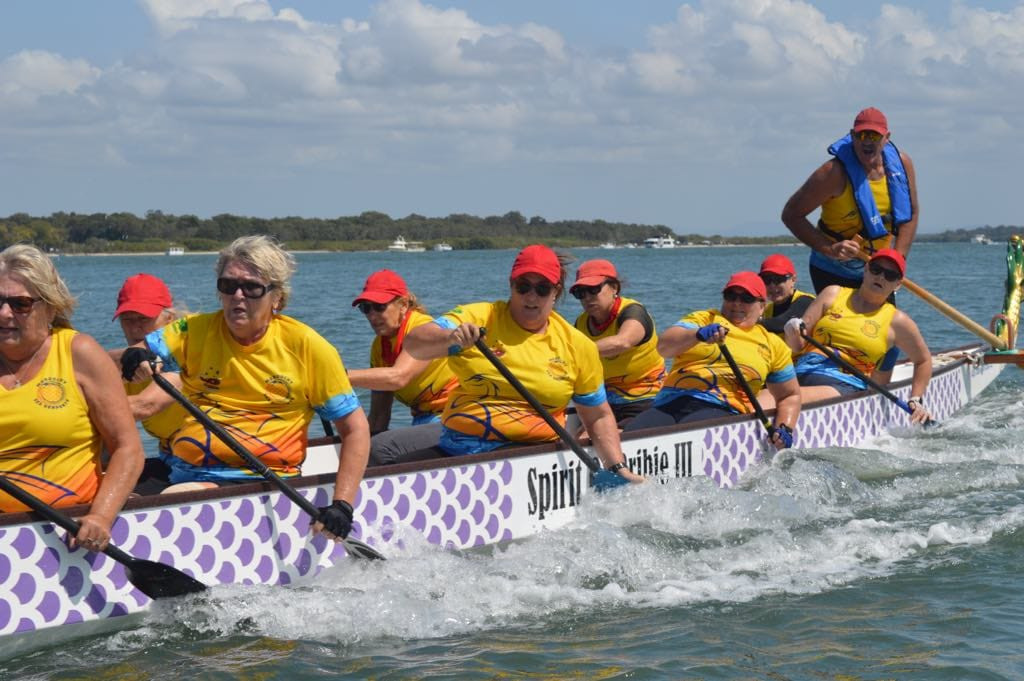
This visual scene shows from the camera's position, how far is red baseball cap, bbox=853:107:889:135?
410 inches

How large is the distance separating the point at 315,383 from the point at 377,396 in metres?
2.47

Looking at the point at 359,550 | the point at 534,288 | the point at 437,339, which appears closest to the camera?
the point at 359,550

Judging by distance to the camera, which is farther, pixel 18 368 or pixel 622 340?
pixel 622 340

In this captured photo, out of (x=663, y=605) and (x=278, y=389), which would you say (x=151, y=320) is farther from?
(x=663, y=605)

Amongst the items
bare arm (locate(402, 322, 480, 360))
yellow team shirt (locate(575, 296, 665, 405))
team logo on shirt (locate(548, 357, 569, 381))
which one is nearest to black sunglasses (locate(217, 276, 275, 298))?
bare arm (locate(402, 322, 480, 360))

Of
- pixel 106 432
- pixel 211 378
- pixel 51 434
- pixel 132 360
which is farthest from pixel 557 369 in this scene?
pixel 51 434

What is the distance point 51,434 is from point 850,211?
7.33m

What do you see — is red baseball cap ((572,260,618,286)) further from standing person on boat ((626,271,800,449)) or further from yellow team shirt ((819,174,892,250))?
yellow team shirt ((819,174,892,250))

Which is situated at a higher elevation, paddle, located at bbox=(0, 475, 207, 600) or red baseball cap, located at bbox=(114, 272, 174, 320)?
red baseball cap, located at bbox=(114, 272, 174, 320)

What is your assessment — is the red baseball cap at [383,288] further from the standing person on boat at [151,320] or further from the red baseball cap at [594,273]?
the red baseball cap at [594,273]

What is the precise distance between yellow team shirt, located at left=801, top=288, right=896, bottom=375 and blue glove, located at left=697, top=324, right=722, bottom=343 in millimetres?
2210

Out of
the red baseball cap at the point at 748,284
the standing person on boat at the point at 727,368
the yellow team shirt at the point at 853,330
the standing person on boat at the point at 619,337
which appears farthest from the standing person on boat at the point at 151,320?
the yellow team shirt at the point at 853,330

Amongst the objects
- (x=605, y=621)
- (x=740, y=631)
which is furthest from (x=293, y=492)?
(x=740, y=631)

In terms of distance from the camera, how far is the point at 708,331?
28.2 ft
